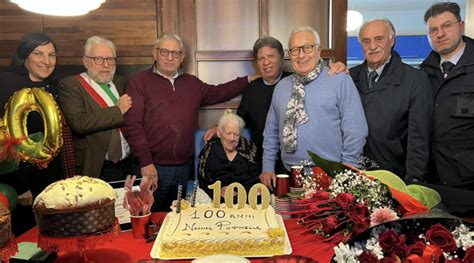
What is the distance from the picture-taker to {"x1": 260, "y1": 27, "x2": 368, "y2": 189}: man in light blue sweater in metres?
2.25

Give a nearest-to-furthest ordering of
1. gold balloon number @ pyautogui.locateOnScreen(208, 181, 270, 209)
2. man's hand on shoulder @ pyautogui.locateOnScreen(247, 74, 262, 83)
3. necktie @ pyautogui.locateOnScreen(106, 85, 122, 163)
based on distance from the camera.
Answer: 1. gold balloon number @ pyautogui.locateOnScreen(208, 181, 270, 209)
2. necktie @ pyautogui.locateOnScreen(106, 85, 122, 163)
3. man's hand on shoulder @ pyautogui.locateOnScreen(247, 74, 262, 83)

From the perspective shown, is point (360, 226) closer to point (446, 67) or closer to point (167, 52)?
point (446, 67)

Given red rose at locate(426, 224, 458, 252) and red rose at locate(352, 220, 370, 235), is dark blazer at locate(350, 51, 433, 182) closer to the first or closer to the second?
red rose at locate(352, 220, 370, 235)

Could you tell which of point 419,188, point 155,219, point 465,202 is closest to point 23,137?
point 155,219

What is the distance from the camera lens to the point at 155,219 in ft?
5.79

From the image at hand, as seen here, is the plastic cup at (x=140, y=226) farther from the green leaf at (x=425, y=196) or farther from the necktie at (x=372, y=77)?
the necktie at (x=372, y=77)

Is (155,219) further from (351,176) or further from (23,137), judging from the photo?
(351,176)

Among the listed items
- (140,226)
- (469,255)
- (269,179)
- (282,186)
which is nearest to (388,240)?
(469,255)

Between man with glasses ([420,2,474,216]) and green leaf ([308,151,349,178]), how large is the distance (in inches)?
40.3

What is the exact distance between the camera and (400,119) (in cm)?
232

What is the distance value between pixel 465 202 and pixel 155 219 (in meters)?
1.44

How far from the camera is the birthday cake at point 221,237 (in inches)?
53.6

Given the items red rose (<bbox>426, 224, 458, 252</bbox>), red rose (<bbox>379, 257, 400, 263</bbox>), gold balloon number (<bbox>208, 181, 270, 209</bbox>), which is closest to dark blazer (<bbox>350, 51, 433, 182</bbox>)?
gold balloon number (<bbox>208, 181, 270, 209</bbox>)

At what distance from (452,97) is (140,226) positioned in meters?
1.87
